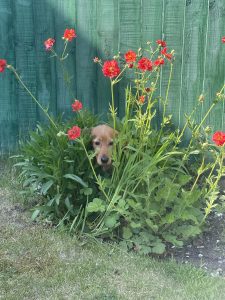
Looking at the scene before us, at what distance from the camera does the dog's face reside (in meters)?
4.27

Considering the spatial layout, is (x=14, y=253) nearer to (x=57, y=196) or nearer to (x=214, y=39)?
(x=57, y=196)

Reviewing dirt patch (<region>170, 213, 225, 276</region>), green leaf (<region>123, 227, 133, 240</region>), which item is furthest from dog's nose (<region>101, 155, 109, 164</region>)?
dirt patch (<region>170, 213, 225, 276</region>)

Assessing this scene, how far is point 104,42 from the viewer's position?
5328 mm

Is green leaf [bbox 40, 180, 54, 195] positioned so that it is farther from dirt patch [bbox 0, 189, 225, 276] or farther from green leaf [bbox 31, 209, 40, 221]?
dirt patch [bbox 0, 189, 225, 276]

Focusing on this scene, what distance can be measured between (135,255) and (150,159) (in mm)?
704

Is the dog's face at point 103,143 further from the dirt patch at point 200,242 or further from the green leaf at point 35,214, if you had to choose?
the dirt patch at point 200,242

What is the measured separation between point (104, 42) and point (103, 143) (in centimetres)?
138

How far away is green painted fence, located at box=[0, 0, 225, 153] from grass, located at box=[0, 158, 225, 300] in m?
1.64

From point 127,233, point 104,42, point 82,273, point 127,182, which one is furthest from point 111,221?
point 104,42

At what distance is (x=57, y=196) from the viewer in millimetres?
4270

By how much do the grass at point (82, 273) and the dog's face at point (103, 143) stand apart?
0.61m

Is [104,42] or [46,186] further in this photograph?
[104,42]

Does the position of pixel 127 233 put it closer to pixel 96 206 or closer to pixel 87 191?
pixel 96 206

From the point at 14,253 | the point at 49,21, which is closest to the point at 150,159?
the point at 14,253
